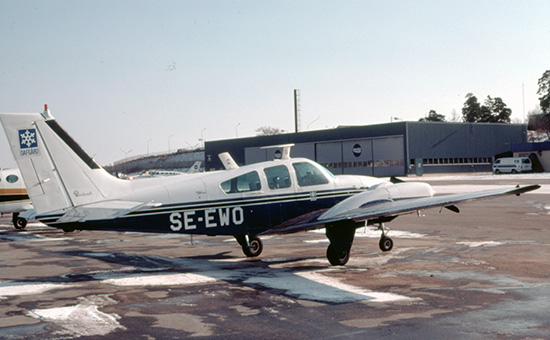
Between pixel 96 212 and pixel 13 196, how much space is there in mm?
14894

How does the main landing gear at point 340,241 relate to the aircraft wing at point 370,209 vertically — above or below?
below

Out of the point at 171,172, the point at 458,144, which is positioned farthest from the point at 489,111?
the point at 171,172

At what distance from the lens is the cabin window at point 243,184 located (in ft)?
42.2

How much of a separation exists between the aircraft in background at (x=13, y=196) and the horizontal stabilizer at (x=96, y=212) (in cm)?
1410

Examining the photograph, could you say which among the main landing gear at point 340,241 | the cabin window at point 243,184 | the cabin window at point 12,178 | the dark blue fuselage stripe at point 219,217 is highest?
the cabin window at point 12,178

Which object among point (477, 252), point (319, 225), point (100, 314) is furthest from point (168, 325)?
point (477, 252)

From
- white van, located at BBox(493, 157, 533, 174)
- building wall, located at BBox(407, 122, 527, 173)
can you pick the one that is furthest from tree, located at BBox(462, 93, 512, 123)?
white van, located at BBox(493, 157, 533, 174)

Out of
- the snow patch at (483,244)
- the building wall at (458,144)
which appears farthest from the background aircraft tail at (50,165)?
the building wall at (458,144)

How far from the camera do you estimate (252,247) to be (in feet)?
46.1

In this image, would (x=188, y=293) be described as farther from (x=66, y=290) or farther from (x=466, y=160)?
(x=466, y=160)

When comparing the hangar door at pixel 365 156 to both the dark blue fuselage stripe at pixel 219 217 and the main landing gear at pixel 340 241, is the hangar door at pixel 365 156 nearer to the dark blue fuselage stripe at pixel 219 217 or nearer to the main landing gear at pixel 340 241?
the dark blue fuselage stripe at pixel 219 217

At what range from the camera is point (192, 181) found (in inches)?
501

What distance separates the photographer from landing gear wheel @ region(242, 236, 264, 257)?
1397 centimetres

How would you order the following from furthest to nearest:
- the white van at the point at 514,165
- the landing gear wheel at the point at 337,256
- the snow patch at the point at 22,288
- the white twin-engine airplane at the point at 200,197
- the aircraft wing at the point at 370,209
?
the white van at the point at 514,165
the landing gear wheel at the point at 337,256
the white twin-engine airplane at the point at 200,197
the aircraft wing at the point at 370,209
the snow patch at the point at 22,288
